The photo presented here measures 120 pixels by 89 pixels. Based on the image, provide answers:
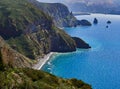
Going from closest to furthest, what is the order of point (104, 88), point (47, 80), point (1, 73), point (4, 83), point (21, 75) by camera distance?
1. point (4, 83)
2. point (1, 73)
3. point (21, 75)
4. point (47, 80)
5. point (104, 88)

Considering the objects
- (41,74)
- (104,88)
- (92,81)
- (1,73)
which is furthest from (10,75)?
(92,81)

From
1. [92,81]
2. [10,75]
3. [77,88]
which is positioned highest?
[10,75]

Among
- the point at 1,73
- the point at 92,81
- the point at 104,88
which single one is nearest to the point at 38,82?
the point at 1,73

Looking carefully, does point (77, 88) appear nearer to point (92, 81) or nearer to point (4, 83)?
point (4, 83)

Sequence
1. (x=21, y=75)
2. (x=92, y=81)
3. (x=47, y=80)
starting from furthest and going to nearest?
(x=92, y=81), (x=47, y=80), (x=21, y=75)

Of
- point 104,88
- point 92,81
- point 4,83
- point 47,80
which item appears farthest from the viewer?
point 92,81

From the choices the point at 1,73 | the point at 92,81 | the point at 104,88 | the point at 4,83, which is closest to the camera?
the point at 4,83

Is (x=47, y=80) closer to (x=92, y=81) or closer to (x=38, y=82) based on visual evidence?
(x=38, y=82)

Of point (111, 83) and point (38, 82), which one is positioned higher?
point (38, 82)

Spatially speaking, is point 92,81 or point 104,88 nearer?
point 104,88
